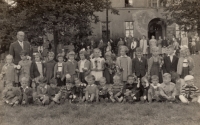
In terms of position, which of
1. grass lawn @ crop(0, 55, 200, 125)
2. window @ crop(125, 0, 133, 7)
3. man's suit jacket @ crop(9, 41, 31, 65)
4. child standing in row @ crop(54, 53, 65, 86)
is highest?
window @ crop(125, 0, 133, 7)

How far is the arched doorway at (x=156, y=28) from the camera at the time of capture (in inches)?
1184

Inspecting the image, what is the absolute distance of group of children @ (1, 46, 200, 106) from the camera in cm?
813

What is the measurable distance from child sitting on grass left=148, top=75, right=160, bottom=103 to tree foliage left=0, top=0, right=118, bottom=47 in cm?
988

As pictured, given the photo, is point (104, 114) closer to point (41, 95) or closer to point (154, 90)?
point (154, 90)

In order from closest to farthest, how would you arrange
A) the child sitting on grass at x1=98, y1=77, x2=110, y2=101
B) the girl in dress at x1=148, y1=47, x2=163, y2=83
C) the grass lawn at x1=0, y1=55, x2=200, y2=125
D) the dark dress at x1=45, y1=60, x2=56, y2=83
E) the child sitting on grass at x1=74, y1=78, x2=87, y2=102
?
the grass lawn at x1=0, y1=55, x2=200, y2=125 < the child sitting on grass at x1=98, y1=77, x2=110, y2=101 < the child sitting on grass at x1=74, y1=78, x2=87, y2=102 < the girl in dress at x1=148, y1=47, x2=163, y2=83 < the dark dress at x1=45, y1=60, x2=56, y2=83

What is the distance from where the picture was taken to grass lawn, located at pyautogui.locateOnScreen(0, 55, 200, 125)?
6.22m

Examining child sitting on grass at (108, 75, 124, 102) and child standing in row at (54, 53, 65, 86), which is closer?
child sitting on grass at (108, 75, 124, 102)

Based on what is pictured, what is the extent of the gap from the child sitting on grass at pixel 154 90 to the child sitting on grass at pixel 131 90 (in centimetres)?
36

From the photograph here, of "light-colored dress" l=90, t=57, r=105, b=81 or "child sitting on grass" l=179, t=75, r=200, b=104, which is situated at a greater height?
"light-colored dress" l=90, t=57, r=105, b=81

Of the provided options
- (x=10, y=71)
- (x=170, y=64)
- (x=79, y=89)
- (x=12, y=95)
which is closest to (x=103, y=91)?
(x=79, y=89)

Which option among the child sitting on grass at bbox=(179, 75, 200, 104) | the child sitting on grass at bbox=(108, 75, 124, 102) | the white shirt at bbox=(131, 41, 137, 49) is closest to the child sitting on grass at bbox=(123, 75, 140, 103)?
the child sitting on grass at bbox=(108, 75, 124, 102)

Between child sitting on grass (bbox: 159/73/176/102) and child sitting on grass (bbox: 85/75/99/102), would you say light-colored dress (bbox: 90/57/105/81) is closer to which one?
child sitting on grass (bbox: 85/75/99/102)

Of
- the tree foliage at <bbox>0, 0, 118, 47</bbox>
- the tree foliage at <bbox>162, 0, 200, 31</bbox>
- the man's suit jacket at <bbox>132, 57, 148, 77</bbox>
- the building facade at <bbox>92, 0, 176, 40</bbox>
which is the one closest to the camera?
the man's suit jacket at <bbox>132, 57, 148, 77</bbox>

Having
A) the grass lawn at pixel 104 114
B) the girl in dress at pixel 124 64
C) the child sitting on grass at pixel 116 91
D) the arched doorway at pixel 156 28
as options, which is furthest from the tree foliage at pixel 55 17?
the arched doorway at pixel 156 28
